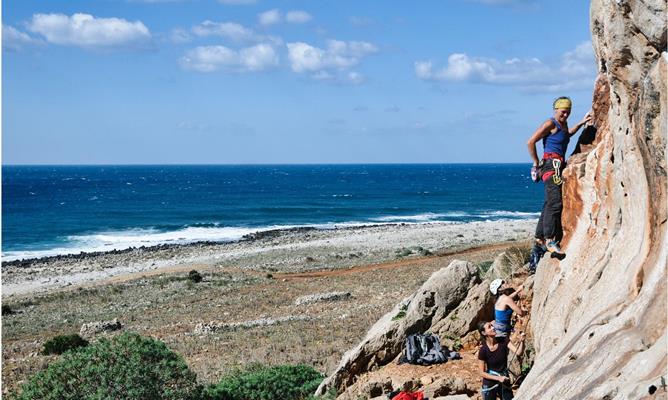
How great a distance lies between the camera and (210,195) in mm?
129250

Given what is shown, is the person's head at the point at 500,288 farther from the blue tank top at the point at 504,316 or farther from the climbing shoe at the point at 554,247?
the blue tank top at the point at 504,316

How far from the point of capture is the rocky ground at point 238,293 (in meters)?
22.3

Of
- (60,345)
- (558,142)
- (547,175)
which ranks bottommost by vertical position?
(60,345)

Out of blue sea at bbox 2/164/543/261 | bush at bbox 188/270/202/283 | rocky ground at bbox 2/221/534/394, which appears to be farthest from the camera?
blue sea at bbox 2/164/543/261

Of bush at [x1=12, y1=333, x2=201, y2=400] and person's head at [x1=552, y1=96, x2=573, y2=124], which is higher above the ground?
person's head at [x1=552, y1=96, x2=573, y2=124]

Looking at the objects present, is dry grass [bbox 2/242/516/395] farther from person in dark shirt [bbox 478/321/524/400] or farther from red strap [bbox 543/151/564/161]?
red strap [bbox 543/151/564/161]

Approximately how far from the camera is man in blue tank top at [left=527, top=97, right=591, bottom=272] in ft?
37.2

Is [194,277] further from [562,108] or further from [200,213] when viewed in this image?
[200,213]

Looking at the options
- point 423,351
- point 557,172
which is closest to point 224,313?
point 423,351

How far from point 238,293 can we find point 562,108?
27.0 m

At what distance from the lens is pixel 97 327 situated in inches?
1102

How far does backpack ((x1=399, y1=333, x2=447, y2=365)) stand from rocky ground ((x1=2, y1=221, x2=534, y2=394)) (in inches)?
235

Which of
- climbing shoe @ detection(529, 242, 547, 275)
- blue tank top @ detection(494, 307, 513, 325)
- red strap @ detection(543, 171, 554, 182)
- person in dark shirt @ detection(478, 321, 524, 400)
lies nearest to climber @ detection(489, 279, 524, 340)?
blue tank top @ detection(494, 307, 513, 325)

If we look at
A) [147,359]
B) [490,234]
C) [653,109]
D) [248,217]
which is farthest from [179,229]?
[653,109]
